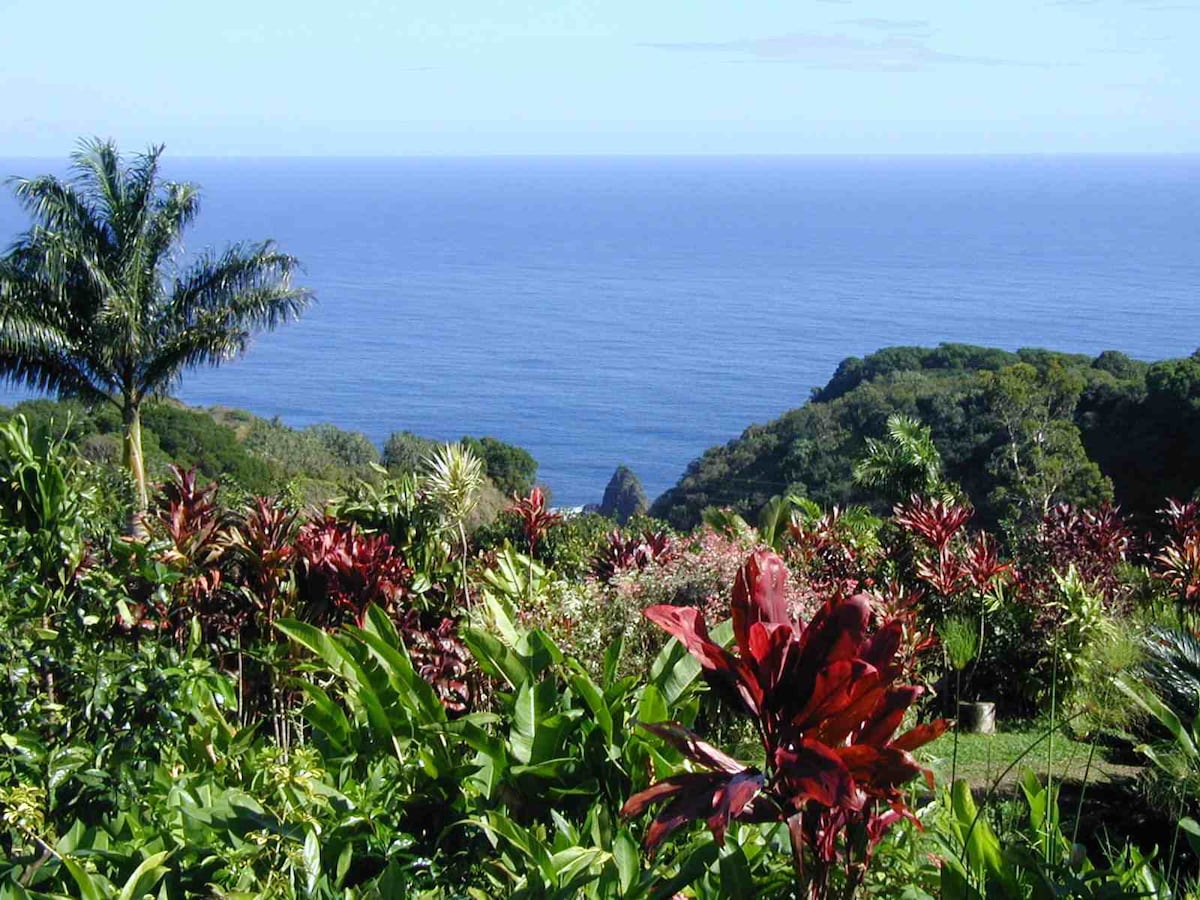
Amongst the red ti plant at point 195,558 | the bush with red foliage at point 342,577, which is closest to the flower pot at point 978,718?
the bush with red foliage at point 342,577

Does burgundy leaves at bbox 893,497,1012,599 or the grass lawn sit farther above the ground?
burgundy leaves at bbox 893,497,1012,599

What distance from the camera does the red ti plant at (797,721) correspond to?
254 cm

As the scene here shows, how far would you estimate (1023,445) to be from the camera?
24.6m

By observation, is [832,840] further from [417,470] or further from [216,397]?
[216,397]

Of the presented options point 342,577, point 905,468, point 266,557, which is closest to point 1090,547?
point 905,468

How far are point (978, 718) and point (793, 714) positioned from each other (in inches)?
237

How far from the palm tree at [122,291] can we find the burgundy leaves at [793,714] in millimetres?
17690

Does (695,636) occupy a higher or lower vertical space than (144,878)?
higher

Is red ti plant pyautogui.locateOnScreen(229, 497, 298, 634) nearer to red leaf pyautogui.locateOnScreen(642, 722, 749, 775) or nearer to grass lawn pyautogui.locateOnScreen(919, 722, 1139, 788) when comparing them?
grass lawn pyautogui.locateOnScreen(919, 722, 1139, 788)

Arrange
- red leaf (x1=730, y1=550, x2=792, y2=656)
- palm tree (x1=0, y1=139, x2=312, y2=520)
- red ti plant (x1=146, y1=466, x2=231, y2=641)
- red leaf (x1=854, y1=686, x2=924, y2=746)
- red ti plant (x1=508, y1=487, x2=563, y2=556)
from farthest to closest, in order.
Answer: palm tree (x1=0, y1=139, x2=312, y2=520)
red ti plant (x1=508, y1=487, x2=563, y2=556)
red ti plant (x1=146, y1=466, x2=231, y2=641)
red leaf (x1=730, y1=550, x2=792, y2=656)
red leaf (x1=854, y1=686, x2=924, y2=746)

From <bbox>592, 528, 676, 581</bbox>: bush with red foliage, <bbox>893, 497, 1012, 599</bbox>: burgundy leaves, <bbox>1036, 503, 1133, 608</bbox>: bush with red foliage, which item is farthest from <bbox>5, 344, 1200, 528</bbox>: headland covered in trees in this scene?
<bbox>592, 528, 676, 581</bbox>: bush with red foliage

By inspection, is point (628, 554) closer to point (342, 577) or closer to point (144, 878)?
point (342, 577)

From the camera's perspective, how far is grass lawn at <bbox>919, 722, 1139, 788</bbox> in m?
6.32

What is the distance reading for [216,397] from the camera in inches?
3543
